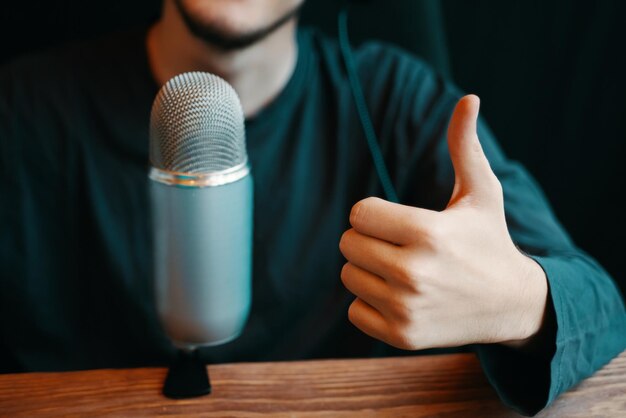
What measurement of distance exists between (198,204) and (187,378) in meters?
0.18

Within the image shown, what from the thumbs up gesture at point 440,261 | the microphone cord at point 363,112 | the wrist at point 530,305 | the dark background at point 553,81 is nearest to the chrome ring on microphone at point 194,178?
the thumbs up gesture at point 440,261

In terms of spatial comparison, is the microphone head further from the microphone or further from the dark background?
the dark background

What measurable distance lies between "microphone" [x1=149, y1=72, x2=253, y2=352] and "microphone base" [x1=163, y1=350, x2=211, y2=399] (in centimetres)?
8

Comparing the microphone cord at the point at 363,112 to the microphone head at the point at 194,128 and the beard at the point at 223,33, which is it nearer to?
the beard at the point at 223,33

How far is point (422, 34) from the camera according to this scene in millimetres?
1065

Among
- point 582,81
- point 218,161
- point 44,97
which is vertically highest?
point 218,161

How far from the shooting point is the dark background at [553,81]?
1.21 m

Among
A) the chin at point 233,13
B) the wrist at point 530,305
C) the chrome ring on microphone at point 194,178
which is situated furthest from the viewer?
the chin at point 233,13

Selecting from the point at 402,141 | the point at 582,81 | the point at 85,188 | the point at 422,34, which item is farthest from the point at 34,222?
the point at 582,81

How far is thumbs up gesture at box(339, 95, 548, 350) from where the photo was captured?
478 millimetres

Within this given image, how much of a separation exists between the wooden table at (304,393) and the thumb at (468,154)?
0.58ft

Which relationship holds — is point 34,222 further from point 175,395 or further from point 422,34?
point 422,34

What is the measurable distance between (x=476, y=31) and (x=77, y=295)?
0.88 m

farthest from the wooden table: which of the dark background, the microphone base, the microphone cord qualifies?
the dark background
